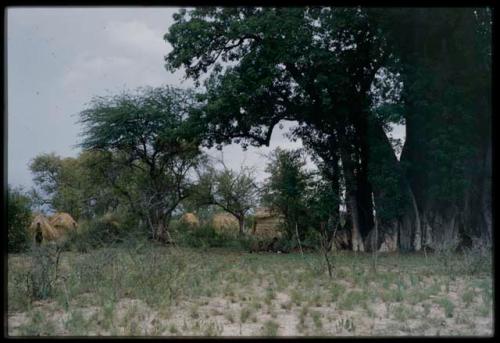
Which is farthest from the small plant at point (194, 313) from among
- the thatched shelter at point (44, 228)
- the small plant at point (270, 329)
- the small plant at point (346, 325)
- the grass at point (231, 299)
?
the thatched shelter at point (44, 228)

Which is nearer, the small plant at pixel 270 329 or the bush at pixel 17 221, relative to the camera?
the small plant at pixel 270 329

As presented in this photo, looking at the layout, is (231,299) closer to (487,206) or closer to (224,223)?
(487,206)

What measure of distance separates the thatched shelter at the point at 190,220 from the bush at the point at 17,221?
18.5 feet

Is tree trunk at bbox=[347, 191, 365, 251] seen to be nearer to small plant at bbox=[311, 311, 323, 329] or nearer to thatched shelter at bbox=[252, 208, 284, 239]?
thatched shelter at bbox=[252, 208, 284, 239]

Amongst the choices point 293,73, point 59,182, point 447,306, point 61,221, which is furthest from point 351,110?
point 59,182

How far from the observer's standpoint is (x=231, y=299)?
7258mm

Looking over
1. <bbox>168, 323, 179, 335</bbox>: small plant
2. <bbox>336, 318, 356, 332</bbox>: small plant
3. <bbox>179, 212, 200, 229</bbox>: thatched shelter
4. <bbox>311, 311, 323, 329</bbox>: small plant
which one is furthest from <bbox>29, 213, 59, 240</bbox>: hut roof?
<bbox>336, 318, 356, 332</bbox>: small plant

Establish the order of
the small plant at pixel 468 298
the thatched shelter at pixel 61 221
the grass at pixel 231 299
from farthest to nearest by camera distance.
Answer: the thatched shelter at pixel 61 221, the small plant at pixel 468 298, the grass at pixel 231 299

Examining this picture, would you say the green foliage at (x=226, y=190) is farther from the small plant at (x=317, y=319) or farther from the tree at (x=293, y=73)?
the small plant at (x=317, y=319)

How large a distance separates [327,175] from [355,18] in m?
4.85

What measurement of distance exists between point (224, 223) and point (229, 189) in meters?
2.66

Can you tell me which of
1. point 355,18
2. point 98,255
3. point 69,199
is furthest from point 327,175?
point 69,199

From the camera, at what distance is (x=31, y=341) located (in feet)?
14.7

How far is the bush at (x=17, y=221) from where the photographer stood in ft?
45.7
